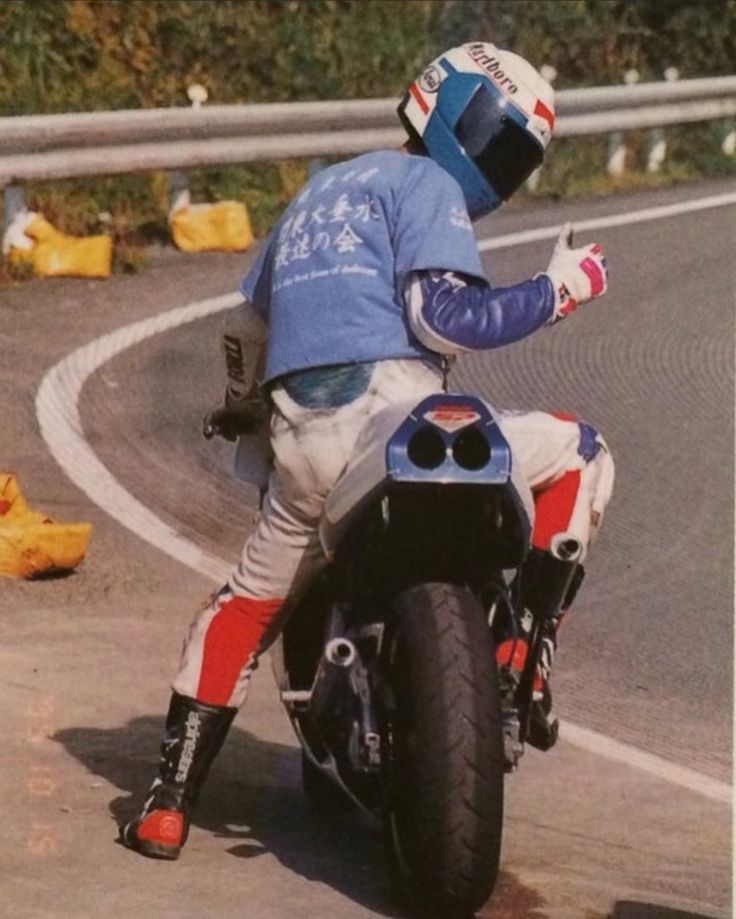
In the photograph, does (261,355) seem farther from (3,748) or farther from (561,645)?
(561,645)

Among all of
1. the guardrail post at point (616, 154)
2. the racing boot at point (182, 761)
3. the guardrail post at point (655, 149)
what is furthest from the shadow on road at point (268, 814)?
the guardrail post at point (655, 149)

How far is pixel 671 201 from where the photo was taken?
756 inches

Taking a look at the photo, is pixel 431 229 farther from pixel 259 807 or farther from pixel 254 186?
pixel 254 186

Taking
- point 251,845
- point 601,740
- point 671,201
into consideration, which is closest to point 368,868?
point 251,845

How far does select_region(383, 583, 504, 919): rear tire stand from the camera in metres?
5.39

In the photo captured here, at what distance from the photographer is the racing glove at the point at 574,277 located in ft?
19.2

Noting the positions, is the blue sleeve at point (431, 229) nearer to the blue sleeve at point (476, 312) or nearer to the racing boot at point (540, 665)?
the blue sleeve at point (476, 312)

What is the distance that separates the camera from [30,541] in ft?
28.5

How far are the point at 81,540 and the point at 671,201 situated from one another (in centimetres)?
1102

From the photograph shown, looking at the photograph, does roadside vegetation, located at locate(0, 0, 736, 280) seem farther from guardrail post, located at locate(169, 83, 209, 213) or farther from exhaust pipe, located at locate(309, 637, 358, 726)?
exhaust pipe, located at locate(309, 637, 358, 726)

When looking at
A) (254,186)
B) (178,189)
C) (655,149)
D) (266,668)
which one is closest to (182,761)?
(266,668)

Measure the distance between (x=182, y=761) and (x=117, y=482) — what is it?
13.7 feet

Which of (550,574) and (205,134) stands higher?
(550,574)

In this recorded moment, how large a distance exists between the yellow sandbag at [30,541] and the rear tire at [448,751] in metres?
3.33
